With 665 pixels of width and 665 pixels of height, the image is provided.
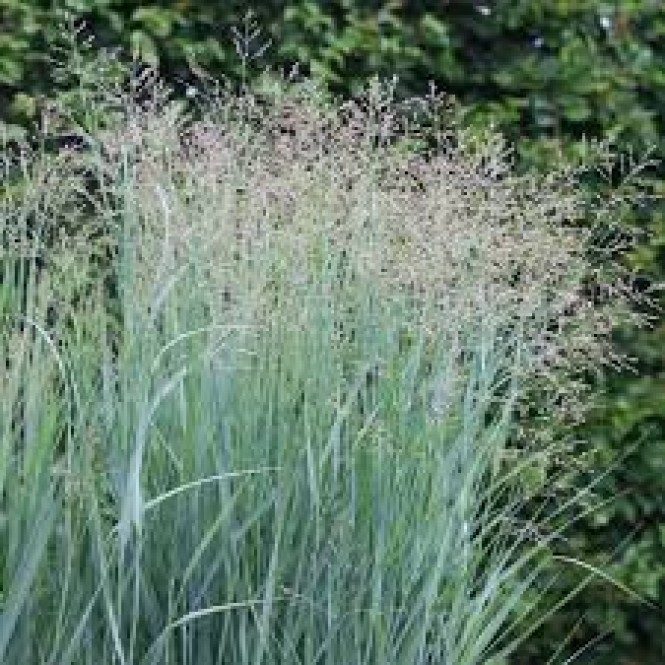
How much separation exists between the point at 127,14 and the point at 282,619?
1958mm

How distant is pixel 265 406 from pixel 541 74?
69.1 inches

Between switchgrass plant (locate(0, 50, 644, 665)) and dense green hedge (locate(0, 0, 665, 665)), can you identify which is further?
dense green hedge (locate(0, 0, 665, 665))

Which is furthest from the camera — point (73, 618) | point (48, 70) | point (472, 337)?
point (48, 70)

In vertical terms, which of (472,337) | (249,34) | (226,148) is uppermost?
(249,34)

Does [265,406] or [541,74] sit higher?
[541,74]

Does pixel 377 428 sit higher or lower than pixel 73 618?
higher

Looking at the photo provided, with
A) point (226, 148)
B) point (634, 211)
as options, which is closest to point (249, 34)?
point (634, 211)

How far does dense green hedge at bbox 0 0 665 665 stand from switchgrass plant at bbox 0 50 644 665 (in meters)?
1.10

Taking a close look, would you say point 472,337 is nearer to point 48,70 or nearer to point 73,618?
point 73,618

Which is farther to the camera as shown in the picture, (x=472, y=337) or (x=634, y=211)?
(x=634, y=211)

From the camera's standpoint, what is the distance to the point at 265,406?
2441 mm

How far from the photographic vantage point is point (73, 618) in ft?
7.66

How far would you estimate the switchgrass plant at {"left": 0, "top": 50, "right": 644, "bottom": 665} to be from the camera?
7.64ft

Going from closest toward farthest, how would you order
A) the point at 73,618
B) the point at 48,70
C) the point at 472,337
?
1. the point at 73,618
2. the point at 472,337
3. the point at 48,70
